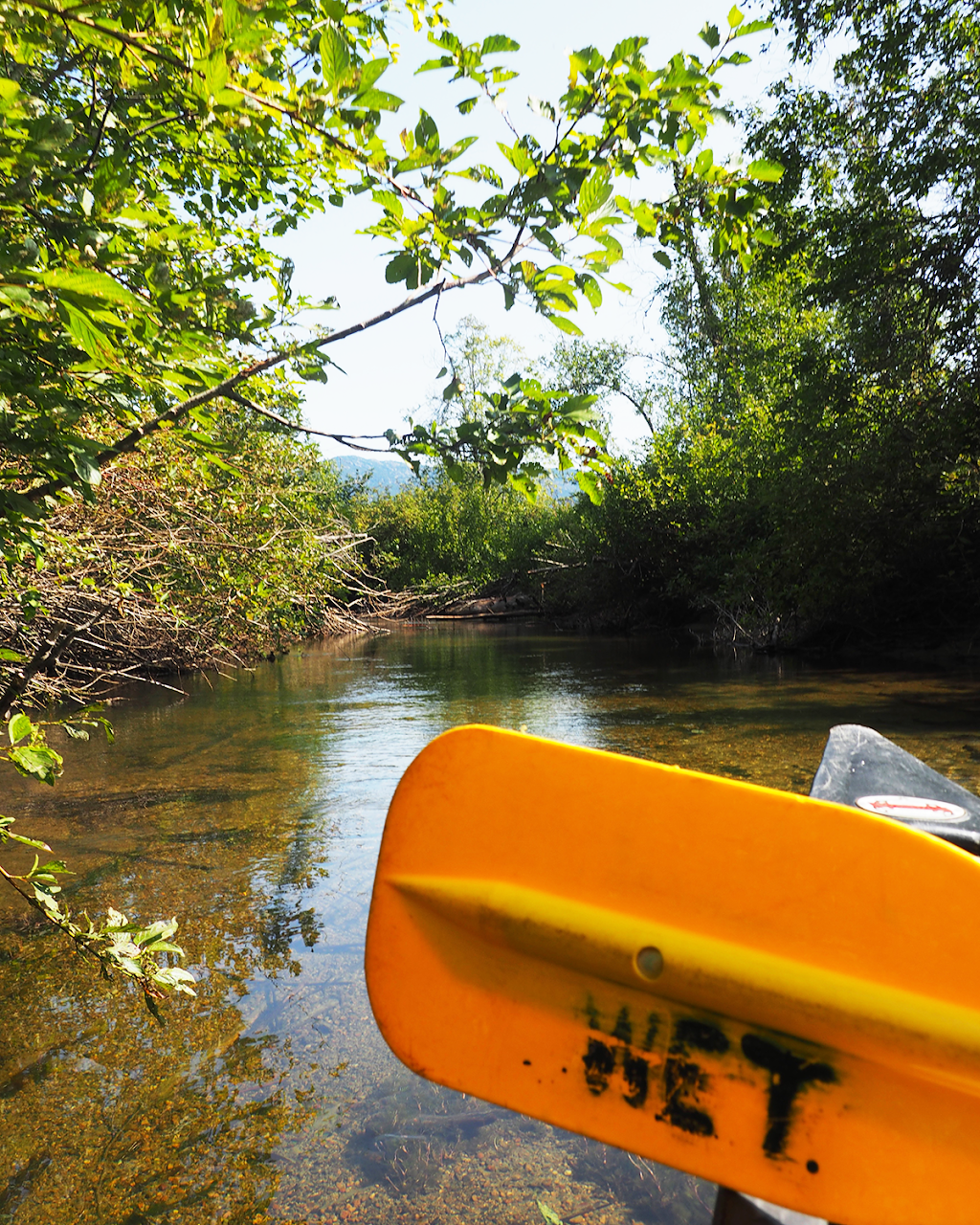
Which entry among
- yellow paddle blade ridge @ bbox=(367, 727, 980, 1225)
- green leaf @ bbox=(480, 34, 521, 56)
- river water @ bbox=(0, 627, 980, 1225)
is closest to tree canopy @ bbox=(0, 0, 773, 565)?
green leaf @ bbox=(480, 34, 521, 56)

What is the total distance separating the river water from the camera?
165 cm

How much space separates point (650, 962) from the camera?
121 centimetres

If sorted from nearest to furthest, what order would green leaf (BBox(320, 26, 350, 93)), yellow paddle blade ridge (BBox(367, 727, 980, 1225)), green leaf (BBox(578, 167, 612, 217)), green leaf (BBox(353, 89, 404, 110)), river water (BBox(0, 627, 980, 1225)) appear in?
yellow paddle blade ridge (BBox(367, 727, 980, 1225)) < green leaf (BBox(320, 26, 350, 93)) < green leaf (BBox(353, 89, 404, 110)) < green leaf (BBox(578, 167, 612, 217)) < river water (BBox(0, 627, 980, 1225))

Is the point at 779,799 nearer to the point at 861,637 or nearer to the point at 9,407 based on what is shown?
the point at 9,407

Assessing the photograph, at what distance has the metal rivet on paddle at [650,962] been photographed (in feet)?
3.95

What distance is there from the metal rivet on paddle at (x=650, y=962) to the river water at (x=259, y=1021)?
0.76 m

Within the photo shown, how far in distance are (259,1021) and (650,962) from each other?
1.53 meters

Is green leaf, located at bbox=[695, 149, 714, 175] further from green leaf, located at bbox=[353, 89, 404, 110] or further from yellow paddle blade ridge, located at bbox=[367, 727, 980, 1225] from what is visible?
yellow paddle blade ridge, located at bbox=[367, 727, 980, 1225]

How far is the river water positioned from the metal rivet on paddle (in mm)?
759

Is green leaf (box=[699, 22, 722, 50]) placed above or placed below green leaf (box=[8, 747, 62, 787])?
above

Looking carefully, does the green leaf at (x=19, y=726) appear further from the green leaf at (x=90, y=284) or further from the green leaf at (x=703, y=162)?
the green leaf at (x=703, y=162)

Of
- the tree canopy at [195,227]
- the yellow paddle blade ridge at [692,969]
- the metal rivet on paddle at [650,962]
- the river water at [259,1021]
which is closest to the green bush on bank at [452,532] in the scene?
the river water at [259,1021]

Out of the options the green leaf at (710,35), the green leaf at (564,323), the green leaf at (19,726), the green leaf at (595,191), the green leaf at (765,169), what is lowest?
the green leaf at (19,726)

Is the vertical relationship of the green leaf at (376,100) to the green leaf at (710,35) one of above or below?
below
